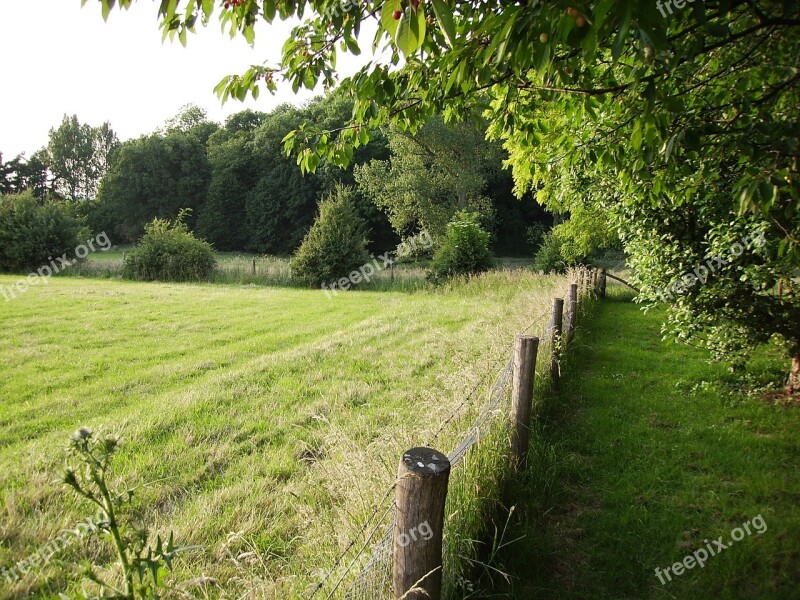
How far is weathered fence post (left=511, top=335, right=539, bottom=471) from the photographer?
3.80 meters

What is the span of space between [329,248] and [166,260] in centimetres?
846

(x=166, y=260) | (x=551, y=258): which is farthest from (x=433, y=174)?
(x=166, y=260)

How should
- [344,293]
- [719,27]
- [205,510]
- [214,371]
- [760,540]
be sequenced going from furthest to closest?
[344,293]
[214,371]
[205,510]
[760,540]
[719,27]

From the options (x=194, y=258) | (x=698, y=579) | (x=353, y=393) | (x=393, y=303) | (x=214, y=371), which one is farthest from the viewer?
(x=194, y=258)

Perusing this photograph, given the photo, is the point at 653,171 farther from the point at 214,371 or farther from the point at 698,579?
the point at 214,371

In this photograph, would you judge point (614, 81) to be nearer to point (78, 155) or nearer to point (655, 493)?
point (655, 493)

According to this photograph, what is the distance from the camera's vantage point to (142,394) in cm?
639

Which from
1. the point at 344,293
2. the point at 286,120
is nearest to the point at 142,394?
the point at 344,293

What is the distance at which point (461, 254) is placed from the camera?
66.3ft

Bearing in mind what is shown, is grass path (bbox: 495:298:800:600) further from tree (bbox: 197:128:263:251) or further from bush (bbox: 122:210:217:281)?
tree (bbox: 197:128:263:251)

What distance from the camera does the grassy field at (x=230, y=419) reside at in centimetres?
302

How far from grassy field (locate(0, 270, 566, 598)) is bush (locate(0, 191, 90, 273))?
16.3 metres

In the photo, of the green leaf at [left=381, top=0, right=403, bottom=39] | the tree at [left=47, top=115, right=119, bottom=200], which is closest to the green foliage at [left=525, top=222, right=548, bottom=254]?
the green leaf at [left=381, top=0, right=403, bottom=39]

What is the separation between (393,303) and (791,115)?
13379 millimetres
